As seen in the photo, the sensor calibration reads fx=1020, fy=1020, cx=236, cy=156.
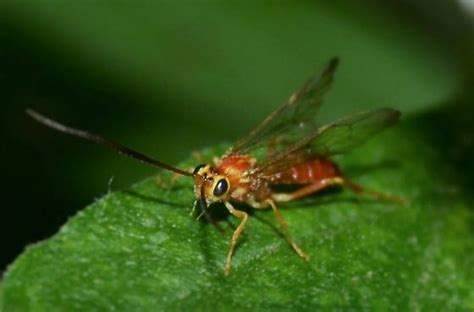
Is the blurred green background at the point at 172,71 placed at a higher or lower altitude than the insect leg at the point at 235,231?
higher

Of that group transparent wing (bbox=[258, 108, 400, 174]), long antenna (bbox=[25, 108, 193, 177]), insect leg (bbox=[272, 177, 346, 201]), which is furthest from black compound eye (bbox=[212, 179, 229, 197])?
insect leg (bbox=[272, 177, 346, 201])

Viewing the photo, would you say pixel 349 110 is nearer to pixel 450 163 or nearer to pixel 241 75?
pixel 241 75

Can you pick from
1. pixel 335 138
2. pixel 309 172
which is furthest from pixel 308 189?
pixel 335 138

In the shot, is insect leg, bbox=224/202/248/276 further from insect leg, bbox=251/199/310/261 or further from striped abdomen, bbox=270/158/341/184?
striped abdomen, bbox=270/158/341/184

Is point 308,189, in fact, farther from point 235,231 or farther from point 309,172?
point 235,231

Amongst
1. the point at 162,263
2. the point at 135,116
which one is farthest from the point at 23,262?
the point at 135,116

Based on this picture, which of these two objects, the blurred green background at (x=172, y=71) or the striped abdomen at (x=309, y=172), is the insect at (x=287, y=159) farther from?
the blurred green background at (x=172, y=71)

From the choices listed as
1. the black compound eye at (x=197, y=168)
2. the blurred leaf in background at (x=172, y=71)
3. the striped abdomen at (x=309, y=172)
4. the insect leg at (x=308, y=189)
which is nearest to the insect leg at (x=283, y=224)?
the insect leg at (x=308, y=189)
